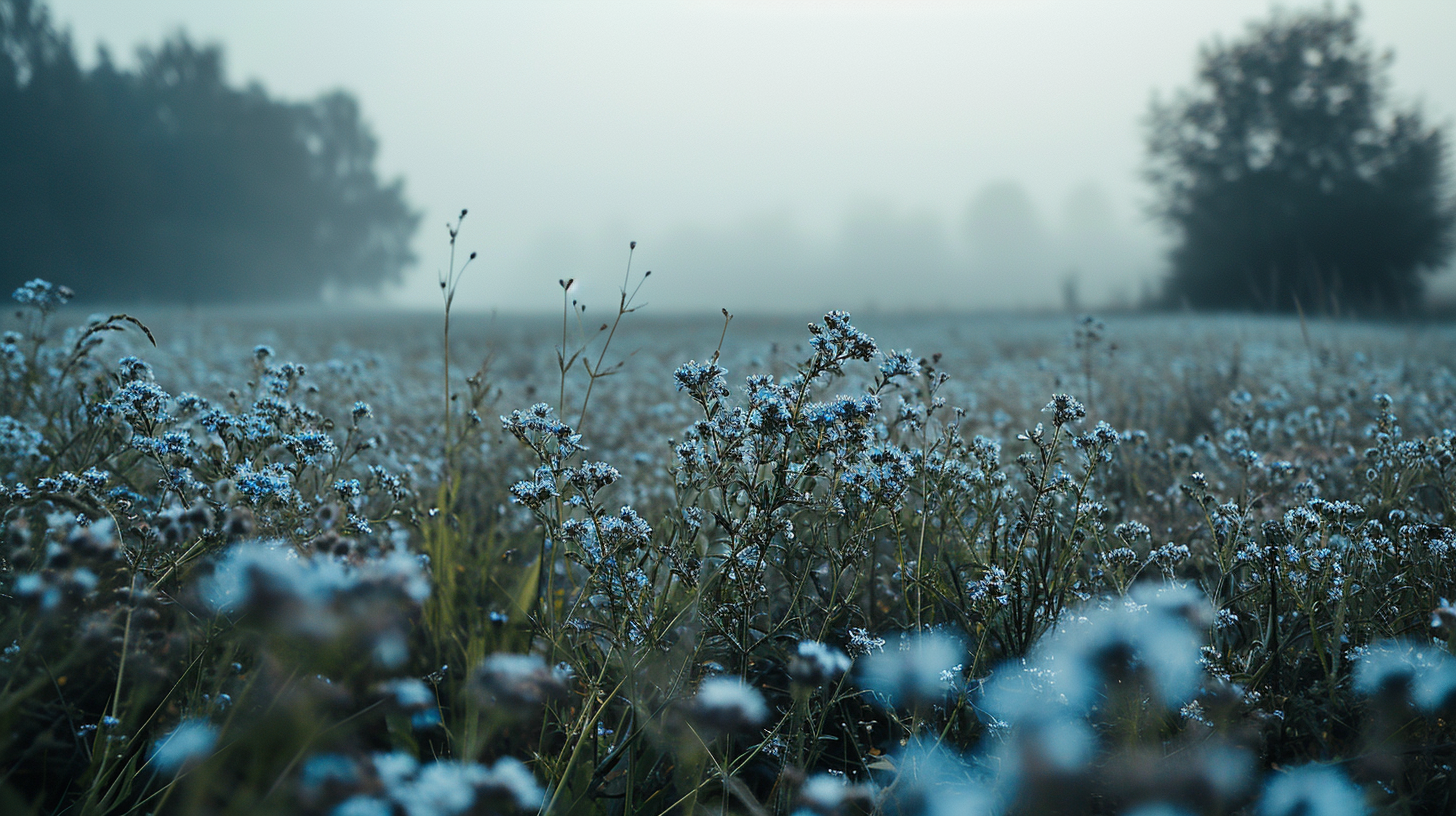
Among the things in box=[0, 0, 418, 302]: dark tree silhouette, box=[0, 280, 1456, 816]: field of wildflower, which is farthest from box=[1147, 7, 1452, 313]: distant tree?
box=[0, 0, 418, 302]: dark tree silhouette

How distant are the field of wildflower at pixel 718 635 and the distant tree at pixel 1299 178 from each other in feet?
84.0

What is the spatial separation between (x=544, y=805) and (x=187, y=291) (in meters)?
48.5

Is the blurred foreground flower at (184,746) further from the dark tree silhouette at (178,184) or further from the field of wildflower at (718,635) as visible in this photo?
the dark tree silhouette at (178,184)

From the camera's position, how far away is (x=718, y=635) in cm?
187

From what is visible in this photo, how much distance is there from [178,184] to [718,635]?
47584mm

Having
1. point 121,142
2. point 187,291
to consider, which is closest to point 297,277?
point 187,291

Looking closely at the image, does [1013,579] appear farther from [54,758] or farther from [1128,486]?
[54,758]

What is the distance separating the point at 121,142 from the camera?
35.1 meters

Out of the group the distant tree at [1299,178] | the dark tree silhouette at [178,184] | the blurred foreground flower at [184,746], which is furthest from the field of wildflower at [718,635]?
the dark tree silhouette at [178,184]

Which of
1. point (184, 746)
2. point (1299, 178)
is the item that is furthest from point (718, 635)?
point (1299, 178)

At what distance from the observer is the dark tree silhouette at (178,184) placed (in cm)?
3206

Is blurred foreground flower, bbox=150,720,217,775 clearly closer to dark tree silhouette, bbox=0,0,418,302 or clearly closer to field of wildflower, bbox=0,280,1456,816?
field of wildflower, bbox=0,280,1456,816

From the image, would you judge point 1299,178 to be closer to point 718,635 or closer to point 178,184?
point 718,635

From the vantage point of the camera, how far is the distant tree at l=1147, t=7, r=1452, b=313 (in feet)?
77.5
